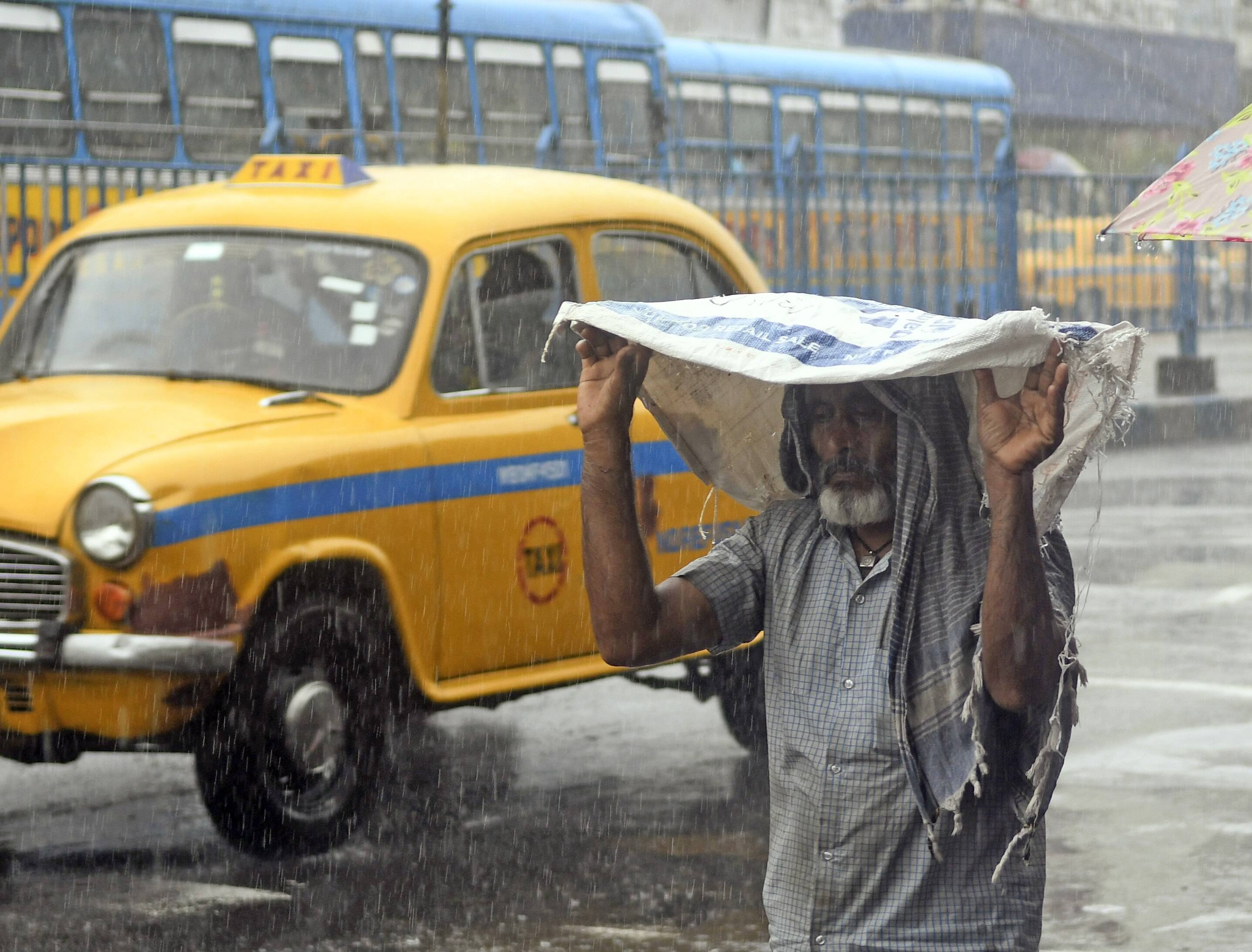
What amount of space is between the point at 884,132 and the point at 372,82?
310 inches

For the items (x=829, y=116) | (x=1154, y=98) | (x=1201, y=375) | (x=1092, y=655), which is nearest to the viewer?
(x=1092, y=655)

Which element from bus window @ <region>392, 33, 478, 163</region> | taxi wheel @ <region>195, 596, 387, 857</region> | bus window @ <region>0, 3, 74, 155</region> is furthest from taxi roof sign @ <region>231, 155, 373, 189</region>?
bus window @ <region>392, 33, 478, 163</region>

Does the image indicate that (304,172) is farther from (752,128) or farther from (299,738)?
(752,128)

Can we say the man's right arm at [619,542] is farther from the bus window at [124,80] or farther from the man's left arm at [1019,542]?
the bus window at [124,80]

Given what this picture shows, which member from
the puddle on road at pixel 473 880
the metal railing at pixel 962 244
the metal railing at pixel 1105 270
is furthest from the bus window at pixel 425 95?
the puddle on road at pixel 473 880

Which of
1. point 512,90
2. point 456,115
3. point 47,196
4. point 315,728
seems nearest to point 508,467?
point 315,728

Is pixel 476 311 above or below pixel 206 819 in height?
above

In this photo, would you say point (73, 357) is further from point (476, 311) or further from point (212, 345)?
point (476, 311)

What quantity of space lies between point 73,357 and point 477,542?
1.51 m

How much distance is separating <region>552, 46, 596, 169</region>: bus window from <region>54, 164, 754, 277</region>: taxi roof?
12153mm

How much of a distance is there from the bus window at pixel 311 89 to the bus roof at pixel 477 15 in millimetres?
211

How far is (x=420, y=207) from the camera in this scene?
6.82 meters

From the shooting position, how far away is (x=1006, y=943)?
2.97 meters

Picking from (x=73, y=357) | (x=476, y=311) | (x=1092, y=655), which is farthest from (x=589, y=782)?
(x=1092, y=655)
